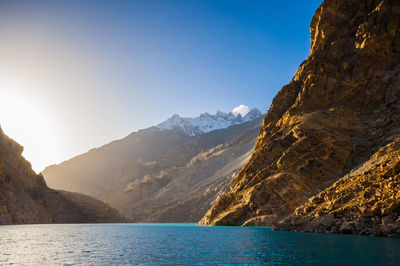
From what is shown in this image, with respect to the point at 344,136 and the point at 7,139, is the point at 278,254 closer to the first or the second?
the point at 344,136

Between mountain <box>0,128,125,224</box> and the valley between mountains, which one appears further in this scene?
mountain <box>0,128,125,224</box>

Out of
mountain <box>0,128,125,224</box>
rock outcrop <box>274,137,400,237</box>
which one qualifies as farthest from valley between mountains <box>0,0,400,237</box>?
mountain <box>0,128,125,224</box>

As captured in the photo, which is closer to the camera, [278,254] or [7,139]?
[278,254]

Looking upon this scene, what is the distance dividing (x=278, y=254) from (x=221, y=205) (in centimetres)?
5419

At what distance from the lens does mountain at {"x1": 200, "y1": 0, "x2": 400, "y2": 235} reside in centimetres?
6044

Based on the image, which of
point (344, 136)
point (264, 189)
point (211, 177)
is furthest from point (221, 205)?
point (211, 177)

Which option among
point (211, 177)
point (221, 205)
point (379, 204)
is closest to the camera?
point (379, 204)

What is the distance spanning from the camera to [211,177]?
7343 inches

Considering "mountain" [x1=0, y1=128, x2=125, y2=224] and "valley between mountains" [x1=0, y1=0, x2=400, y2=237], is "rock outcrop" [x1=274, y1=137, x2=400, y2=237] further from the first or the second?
"mountain" [x1=0, y1=128, x2=125, y2=224]

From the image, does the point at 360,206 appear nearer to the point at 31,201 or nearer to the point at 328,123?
the point at 328,123

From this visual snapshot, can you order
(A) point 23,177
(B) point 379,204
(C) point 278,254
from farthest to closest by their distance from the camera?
(A) point 23,177 < (B) point 379,204 < (C) point 278,254

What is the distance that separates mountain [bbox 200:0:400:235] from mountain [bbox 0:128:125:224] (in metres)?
56.8

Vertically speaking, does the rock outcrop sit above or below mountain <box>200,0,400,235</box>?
below

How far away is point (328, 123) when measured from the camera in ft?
225
